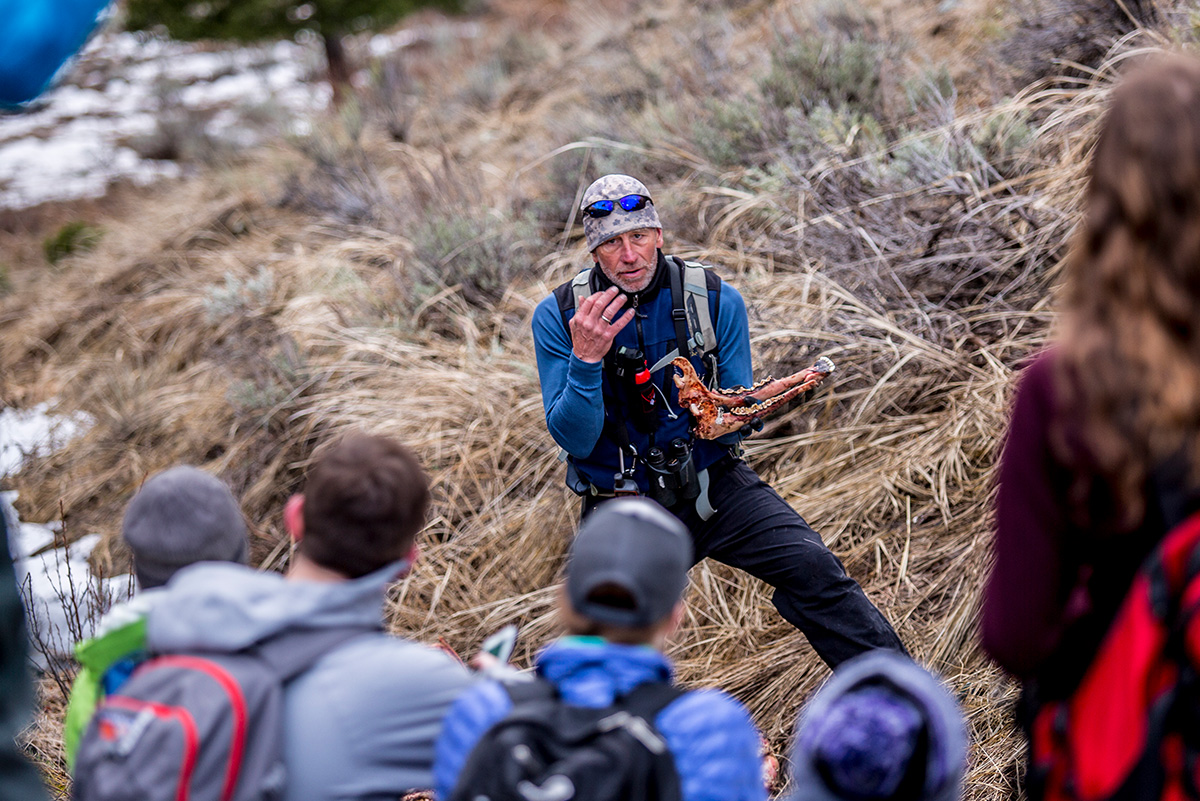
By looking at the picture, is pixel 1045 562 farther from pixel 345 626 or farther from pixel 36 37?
pixel 36 37

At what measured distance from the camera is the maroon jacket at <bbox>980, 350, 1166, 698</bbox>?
1.47 metres

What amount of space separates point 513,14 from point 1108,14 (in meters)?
13.3

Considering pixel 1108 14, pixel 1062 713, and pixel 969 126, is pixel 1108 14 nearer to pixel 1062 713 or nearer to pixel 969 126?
pixel 969 126

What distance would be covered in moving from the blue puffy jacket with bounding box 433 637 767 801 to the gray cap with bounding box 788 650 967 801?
5.0 inches

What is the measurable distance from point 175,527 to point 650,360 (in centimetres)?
160

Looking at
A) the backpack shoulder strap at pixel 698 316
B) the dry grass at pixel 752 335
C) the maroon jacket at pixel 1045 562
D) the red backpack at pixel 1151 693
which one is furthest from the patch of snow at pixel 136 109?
the red backpack at pixel 1151 693

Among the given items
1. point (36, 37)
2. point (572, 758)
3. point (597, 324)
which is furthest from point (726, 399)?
point (36, 37)

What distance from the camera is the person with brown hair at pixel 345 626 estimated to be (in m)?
1.74

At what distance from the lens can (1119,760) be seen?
4.67 ft

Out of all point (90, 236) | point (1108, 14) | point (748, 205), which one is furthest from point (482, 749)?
point (90, 236)

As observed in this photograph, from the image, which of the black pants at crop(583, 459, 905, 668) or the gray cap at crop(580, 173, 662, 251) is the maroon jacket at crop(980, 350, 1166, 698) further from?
the gray cap at crop(580, 173, 662, 251)

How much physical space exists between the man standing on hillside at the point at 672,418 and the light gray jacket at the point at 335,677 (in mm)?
1339

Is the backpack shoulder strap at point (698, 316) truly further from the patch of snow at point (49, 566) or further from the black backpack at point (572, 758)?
the patch of snow at point (49, 566)

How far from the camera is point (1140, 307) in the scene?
4.53 ft
